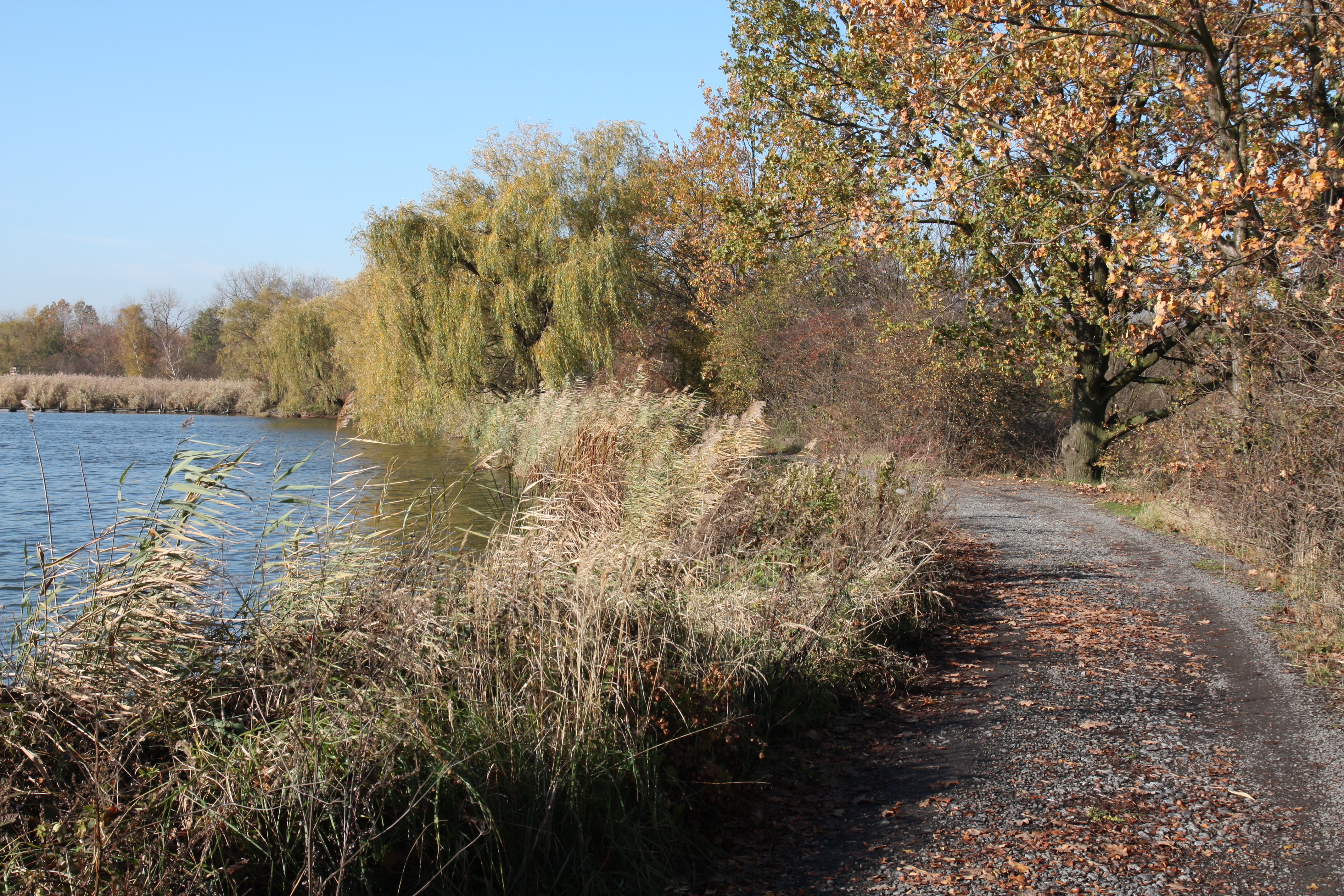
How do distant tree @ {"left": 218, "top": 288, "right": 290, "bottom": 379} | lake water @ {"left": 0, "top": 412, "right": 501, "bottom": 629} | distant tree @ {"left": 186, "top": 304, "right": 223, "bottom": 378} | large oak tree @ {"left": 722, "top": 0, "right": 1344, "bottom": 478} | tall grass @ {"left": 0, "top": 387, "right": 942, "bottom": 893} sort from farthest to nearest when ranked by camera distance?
distant tree @ {"left": 186, "top": 304, "right": 223, "bottom": 378} < distant tree @ {"left": 218, "top": 288, "right": 290, "bottom": 379} < large oak tree @ {"left": 722, "top": 0, "right": 1344, "bottom": 478} < lake water @ {"left": 0, "top": 412, "right": 501, "bottom": 629} < tall grass @ {"left": 0, "top": 387, "right": 942, "bottom": 893}

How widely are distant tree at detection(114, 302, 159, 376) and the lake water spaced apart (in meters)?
22.1

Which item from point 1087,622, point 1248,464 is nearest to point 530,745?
point 1087,622

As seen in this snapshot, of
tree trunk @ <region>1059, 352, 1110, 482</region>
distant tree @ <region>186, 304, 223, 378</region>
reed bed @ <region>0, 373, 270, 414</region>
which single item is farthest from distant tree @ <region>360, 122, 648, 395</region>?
distant tree @ <region>186, 304, 223, 378</region>

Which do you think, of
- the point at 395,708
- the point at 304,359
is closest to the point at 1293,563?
the point at 395,708

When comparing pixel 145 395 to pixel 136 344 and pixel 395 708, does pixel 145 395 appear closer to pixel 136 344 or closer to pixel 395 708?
pixel 136 344

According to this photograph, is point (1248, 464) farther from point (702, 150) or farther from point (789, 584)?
point (702, 150)

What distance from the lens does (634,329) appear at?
23.6 m

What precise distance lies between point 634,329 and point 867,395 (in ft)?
22.8

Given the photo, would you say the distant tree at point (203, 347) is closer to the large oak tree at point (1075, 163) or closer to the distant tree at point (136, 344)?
the distant tree at point (136, 344)

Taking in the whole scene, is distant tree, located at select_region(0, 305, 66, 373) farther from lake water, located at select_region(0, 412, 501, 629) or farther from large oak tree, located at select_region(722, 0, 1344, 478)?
large oak tree, located at select_region(722, 0, 1344, 478)

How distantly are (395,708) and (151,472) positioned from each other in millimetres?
18065

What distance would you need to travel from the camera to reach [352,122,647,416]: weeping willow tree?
2238 cm

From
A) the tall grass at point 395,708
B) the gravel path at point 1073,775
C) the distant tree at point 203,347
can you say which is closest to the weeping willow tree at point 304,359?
the distant tree at point 203,347

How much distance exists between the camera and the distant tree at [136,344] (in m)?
60.0
